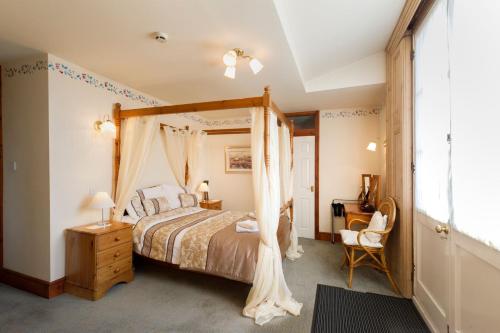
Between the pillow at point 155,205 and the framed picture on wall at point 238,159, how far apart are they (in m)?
1.94

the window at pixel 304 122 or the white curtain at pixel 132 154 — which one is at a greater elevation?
the window at pixel 304 122

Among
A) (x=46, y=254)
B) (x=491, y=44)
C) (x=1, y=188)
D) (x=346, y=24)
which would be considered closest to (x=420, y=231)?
(x=491, y=44)

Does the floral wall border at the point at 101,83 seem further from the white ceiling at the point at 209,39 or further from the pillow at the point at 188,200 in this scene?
the pillow at the point at 188,200

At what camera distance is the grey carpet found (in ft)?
6.61

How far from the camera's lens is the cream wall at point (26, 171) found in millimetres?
2486

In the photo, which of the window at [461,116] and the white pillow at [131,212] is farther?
the white pillow at [131,212]

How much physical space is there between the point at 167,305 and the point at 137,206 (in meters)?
1.45

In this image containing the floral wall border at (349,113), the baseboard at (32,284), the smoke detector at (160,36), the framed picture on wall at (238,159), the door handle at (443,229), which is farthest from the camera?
the framed picture on wall at (238,159)

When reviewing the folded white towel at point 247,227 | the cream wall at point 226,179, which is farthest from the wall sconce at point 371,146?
the folded white towel at point 247,227

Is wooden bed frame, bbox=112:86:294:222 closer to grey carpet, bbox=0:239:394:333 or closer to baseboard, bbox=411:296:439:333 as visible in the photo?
grey carpet, bbox=0:239:394:333

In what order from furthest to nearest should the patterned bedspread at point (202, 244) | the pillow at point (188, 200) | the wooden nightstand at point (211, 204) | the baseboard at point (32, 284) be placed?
the wooden nightstand at point (211, 204)
the pillow at point (188, 200)
the baseboard at point (32, 284)
the patterned bedspread at point (202, 244)

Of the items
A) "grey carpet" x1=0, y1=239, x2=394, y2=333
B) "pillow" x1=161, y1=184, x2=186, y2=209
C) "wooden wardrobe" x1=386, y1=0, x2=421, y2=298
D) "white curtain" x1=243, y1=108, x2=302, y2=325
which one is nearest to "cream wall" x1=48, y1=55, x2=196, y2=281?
"grey carpet" x1=0, y1=239, x2=394, y2=333

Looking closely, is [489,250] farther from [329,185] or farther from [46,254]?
[46,254]

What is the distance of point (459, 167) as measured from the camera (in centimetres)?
155
